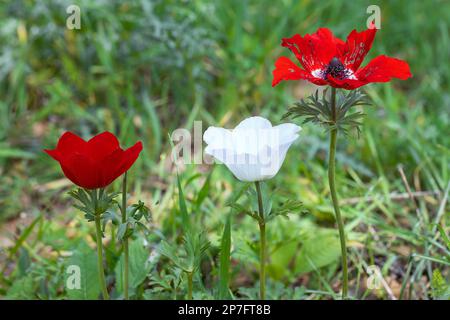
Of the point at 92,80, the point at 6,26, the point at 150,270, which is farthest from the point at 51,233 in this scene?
the point at 6,26

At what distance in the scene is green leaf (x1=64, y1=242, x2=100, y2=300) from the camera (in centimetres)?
141

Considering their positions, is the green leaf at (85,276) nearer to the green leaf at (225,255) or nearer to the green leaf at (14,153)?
the green leaf at (225,255)

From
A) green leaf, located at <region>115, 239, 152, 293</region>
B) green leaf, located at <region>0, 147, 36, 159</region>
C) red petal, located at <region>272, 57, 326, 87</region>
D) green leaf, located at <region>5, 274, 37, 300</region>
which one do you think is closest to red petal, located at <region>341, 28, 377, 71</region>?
red petal, located at <region>272, 57, 326, 87</region>

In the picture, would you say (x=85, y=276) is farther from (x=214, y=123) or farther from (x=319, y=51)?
(x=214, y=123)

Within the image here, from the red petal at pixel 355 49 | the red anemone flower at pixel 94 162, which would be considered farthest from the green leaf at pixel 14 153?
the red petal at pixel 355 49

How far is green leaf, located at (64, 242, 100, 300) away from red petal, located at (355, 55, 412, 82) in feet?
2.30

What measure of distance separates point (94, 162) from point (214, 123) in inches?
42.0

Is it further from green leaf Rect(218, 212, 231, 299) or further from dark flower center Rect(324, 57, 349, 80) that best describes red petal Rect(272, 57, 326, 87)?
green leaf Rect(218, 212, 231, 299)

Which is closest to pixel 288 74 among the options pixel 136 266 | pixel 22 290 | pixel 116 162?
pixel 116 162

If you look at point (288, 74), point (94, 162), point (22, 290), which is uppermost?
point (288, 74)

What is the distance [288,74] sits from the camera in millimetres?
1113

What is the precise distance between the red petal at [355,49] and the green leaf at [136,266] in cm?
59
